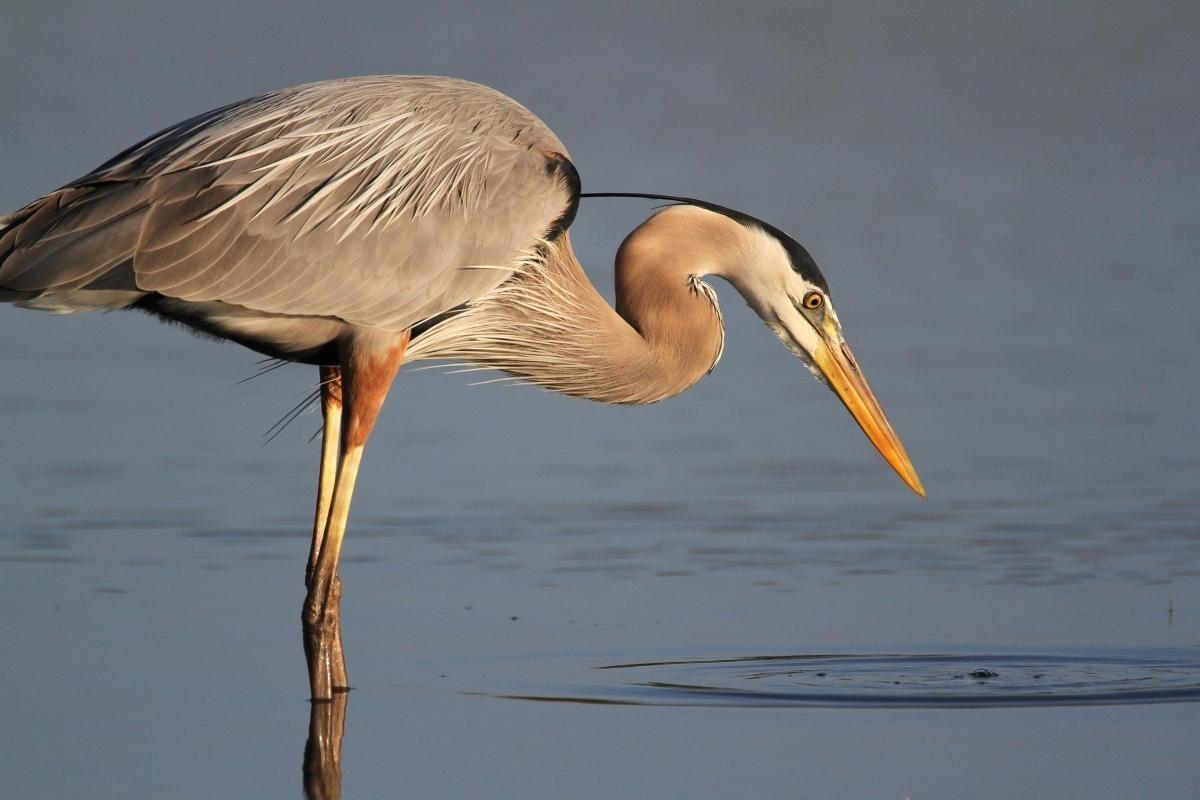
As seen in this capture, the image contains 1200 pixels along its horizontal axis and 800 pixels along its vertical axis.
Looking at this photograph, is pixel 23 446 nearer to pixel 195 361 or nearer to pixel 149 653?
pixel 195 361

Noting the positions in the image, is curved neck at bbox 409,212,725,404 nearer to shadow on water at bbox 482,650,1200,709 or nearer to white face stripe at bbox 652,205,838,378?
white face stripe at bbox 652,205,838,378

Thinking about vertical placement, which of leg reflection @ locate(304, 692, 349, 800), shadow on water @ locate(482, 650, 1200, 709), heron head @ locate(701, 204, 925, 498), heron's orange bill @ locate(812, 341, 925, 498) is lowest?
leg reflection @ locate(304, 692, 349, 800)

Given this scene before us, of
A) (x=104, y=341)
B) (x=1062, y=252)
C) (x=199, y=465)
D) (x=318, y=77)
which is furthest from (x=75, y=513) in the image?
(x=318, y=77)

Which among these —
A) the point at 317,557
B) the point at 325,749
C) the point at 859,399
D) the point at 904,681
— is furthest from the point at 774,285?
the point at 325,749

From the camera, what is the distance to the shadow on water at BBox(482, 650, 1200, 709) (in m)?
5.86

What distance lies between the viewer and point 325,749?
5.40 meters

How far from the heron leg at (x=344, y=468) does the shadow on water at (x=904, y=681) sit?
31.2 inches

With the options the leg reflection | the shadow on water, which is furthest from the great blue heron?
the shadow on water

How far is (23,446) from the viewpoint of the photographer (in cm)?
940

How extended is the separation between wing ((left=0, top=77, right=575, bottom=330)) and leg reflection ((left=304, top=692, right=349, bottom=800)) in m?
1.41

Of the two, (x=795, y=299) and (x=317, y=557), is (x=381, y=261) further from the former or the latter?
(x=795, y=299)

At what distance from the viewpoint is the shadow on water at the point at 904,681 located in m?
5.86

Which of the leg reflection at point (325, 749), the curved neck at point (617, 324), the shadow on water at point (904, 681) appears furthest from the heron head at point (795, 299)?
the leg reflection at point (325, 749)

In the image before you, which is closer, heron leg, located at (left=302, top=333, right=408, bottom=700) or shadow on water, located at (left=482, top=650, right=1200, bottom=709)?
shadow on water, located at (left=482, top=650, right=1200, bottom=709)
